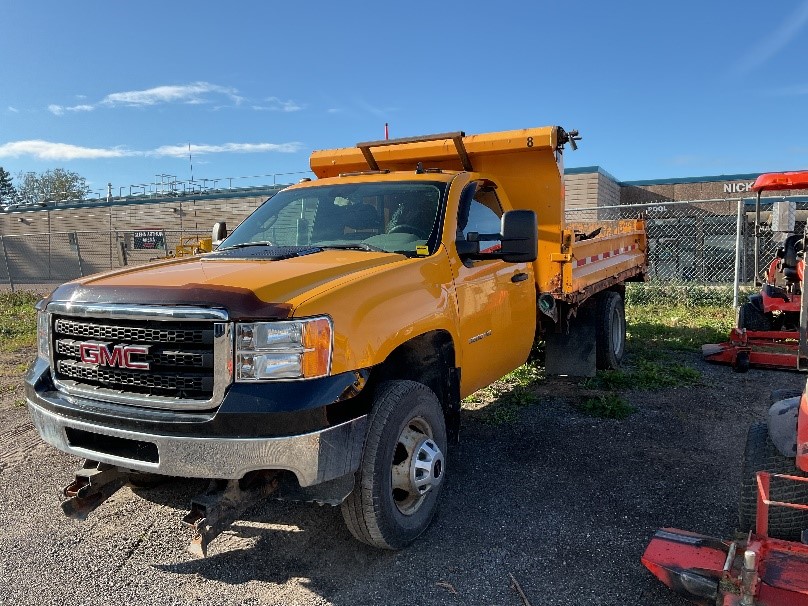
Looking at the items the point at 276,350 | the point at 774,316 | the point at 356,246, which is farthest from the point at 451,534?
the point at 774,316

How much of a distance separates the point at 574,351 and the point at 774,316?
11.1 feet

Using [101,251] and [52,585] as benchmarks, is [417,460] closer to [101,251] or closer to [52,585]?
[52,585]

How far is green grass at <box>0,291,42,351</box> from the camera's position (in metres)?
10.1

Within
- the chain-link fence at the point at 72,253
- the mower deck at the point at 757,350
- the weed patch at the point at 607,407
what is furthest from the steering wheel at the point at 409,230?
the chain-link fence at the point at 72,253

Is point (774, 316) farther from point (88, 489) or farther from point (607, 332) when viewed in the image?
point (88, 489)

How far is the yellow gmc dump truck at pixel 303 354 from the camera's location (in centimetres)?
275

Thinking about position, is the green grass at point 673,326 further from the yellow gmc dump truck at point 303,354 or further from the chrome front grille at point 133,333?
the chrome front grille at point 133,333

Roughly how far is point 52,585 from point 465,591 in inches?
82.9

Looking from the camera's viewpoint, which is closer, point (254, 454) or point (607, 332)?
point (254, 454)

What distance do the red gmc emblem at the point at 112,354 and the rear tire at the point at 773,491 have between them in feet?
9.69

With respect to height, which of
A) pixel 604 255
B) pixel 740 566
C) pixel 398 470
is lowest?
pixel 740 566

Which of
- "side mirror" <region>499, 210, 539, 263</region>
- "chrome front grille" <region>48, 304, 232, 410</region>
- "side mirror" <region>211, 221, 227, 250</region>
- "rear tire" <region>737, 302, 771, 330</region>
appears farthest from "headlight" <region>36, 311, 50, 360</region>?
"rear tire" <region>737, 302, 771, 330</region>

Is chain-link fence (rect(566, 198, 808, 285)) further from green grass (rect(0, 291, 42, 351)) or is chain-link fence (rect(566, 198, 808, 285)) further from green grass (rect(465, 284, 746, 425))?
green grass (rect(0, 291, 42, 351))

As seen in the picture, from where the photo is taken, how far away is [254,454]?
271cm
